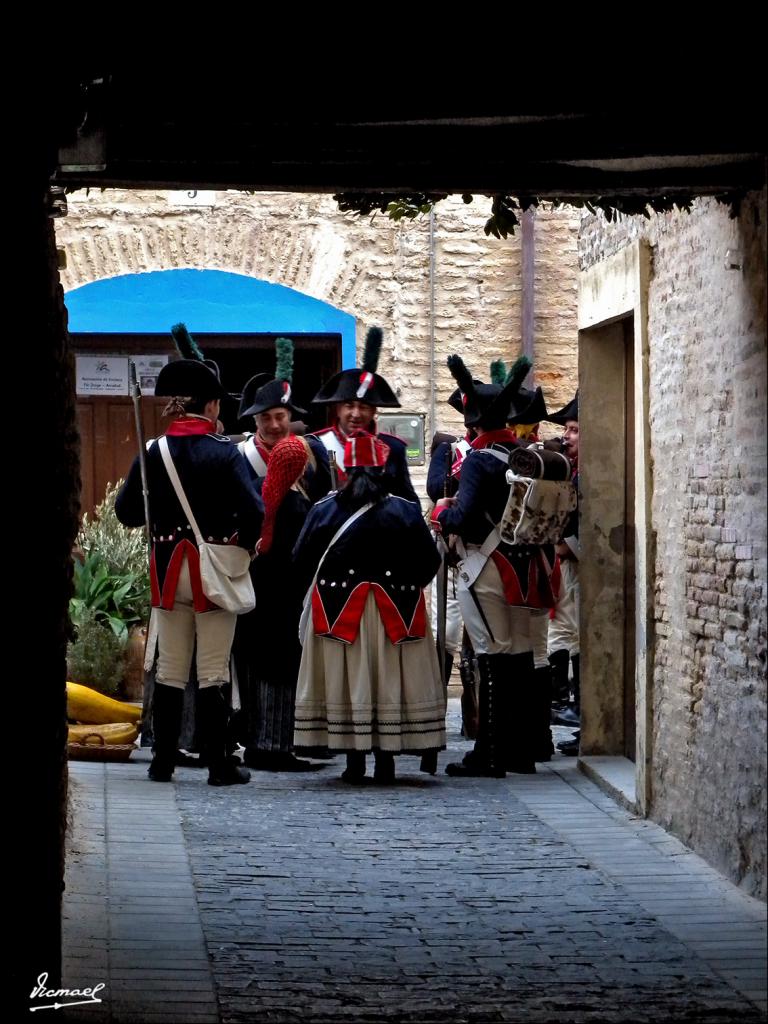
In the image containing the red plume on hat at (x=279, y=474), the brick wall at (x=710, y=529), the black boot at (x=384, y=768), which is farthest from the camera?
the red plume on hat at (x=279, y=474)

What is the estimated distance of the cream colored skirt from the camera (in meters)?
9.71

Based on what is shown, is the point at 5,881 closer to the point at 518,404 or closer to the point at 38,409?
the point at 38,409

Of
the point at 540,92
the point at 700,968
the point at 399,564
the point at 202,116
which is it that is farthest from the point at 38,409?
the point at 399,564

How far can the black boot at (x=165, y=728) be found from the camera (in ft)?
31.5

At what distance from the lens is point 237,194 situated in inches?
573

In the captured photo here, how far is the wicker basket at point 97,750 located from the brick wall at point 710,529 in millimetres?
3223

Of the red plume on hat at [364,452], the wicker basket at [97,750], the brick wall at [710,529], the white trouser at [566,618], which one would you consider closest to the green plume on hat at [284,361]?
the red plume on hat at [364,452]

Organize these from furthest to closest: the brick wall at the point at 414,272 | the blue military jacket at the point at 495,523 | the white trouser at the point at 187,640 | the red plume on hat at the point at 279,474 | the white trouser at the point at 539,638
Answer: the brick wall at the point at 414,272
the white trouser at the point at 539,638
the red plume on hat at the point at 279,474
the blue military jacket at the point at 495,523
the white trouser at the point at 187,640

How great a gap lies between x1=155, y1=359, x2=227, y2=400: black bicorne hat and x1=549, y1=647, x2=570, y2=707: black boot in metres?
3.94

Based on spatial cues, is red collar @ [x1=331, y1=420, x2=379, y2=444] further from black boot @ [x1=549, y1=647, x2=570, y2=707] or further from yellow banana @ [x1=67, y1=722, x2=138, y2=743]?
black boot @ [x1=549, y1=647, x2=570, y2=707]

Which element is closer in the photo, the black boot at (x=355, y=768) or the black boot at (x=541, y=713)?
the black boot at (x=355, y=768)

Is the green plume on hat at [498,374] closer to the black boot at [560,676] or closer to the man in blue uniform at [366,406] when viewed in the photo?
the man in blue uniform at [366,406]

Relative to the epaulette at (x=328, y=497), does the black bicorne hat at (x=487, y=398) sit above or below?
above

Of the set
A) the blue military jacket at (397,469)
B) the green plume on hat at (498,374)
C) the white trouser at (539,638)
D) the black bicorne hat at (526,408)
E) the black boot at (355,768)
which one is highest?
the green plume on hat at (498,374)
